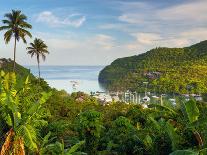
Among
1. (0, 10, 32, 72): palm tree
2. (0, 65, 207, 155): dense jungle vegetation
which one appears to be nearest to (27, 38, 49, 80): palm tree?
(0, 10, 32, 72): palm tree

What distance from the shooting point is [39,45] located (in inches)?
3521

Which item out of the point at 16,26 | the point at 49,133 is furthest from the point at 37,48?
the point at 49,133

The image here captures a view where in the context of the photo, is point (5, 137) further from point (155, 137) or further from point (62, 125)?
Result: point (62, 125)

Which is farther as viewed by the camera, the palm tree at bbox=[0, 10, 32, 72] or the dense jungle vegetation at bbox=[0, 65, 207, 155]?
A: the palm tree at bbox=[0, 10, 32, 72]

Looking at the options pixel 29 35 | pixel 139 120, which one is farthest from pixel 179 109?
pixel 29 35

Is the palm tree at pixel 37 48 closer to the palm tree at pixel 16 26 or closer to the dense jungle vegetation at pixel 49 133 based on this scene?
the palm tree at pixel 16 26

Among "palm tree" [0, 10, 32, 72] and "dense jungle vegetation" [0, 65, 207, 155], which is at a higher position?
"palm tree" [0, 10, 32, 72]

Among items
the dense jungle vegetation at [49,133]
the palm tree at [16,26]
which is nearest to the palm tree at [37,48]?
the palm tree at [16,26]

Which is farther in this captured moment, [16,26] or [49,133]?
[16,26]

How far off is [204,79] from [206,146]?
161 meters

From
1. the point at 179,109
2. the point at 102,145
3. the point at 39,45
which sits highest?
the point at 39,45

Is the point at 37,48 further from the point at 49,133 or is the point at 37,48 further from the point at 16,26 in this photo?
the point at 49,133

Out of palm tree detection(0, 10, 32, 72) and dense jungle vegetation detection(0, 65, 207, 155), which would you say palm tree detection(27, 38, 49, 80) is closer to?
palm tree detection(0, 10, 32, 72)

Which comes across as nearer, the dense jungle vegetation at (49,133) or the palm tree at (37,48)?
the dense jungle vegetation at (49,133)
